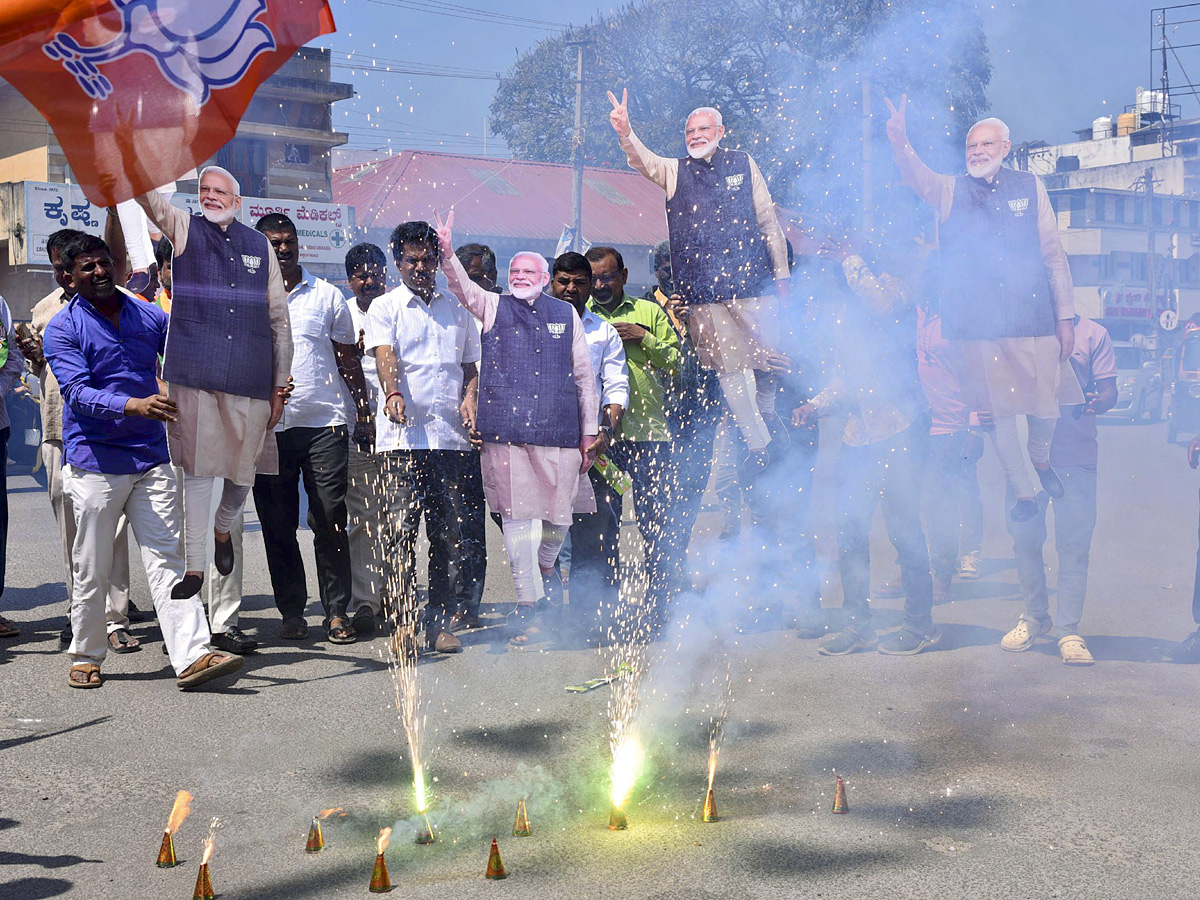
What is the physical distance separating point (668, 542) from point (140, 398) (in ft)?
9.65

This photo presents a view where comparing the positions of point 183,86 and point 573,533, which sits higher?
point 183,86

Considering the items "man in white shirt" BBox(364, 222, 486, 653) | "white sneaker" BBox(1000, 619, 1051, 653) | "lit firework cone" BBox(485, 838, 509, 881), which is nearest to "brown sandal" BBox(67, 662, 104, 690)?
"man in white shirt" BBox(364, 222, 486, 653)

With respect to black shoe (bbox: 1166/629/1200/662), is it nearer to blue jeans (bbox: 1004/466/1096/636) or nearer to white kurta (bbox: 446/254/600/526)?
blue jeans (bbox: 1004/466/1096/636)

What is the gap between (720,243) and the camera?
6062 millimetres

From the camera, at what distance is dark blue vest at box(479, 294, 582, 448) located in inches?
253

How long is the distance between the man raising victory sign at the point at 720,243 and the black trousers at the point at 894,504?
2.36ft

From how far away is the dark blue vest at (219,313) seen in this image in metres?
5.70

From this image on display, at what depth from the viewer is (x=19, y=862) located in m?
3.89

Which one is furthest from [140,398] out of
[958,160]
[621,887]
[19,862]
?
[958,160]

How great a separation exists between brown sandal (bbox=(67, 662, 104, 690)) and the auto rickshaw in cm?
1944

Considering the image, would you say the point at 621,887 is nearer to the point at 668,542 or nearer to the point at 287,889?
the point at 287,889

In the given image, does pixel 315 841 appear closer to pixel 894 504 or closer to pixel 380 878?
pixel 380 878

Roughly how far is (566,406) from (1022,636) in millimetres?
2651

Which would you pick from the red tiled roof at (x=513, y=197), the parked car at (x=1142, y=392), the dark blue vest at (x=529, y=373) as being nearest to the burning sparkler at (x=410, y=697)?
the dark blue vest at (x=529, y=373)
